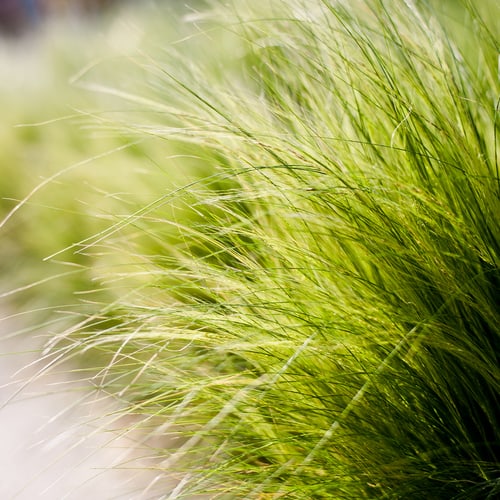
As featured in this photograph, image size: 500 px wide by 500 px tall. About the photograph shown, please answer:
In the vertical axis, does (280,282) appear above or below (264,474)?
above

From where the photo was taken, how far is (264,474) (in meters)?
1.02

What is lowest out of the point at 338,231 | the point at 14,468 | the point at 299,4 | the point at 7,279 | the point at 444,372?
the point at 444,372

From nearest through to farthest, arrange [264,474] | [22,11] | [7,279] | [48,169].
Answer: [264,474]
[7,279]
[48,169]
[22,11]

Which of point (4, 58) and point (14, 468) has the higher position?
point (4, 58)

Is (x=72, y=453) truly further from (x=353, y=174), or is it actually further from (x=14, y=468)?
(x=353, y=174)

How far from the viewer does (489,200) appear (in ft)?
3.78

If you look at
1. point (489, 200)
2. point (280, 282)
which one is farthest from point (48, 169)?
point (489, 200)

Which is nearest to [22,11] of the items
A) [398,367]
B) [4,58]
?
[4,58]

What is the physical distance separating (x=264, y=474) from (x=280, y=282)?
305mm

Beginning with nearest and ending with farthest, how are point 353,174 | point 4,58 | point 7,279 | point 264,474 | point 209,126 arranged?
point 264,474
point 353,174
point 209,126
point 7,279
point 4,58

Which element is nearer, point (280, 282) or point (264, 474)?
point (264, 474)

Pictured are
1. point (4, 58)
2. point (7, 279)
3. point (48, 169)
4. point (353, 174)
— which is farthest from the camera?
point (4, 58)

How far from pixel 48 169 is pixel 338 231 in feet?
5.55

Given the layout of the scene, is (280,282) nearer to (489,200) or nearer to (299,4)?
(489,200)
